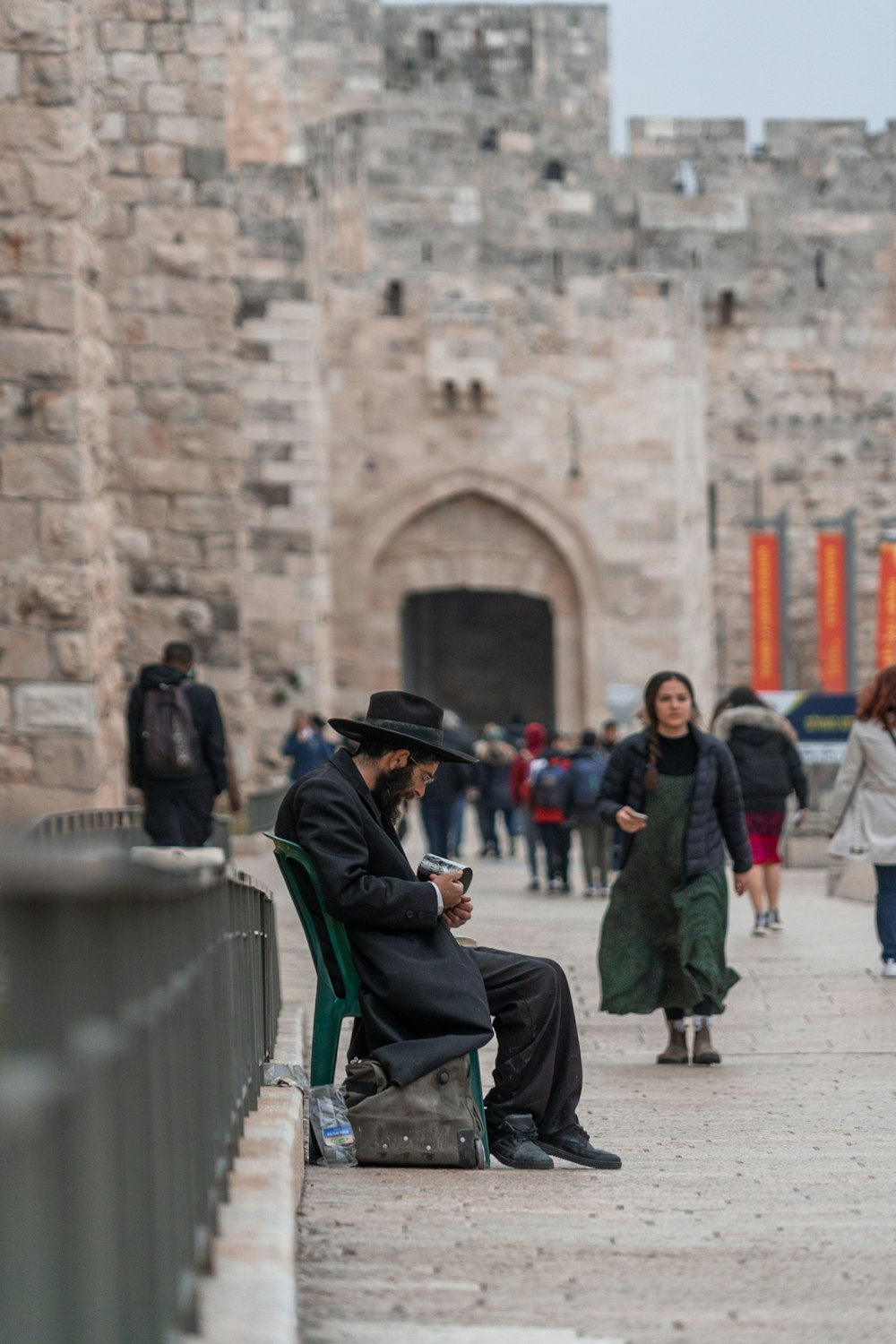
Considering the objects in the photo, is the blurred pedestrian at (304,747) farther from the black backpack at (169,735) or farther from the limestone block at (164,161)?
the black backpack at (169,735)

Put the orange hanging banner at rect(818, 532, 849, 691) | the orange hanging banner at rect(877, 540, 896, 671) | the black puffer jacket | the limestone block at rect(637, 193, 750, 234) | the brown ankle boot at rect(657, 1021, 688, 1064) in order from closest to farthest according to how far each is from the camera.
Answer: the black puffer jacket < the brown ankle boot at rect(657, 1021, 688, 1064) < the orange hanging banner at rect(877, 540, 896, 671) < the orange hanging banner at rect(818, 532, 849, 691) < the limestone block at rect(637, 193, 750, 234)

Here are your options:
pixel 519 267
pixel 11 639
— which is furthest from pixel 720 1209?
pixel 519 267

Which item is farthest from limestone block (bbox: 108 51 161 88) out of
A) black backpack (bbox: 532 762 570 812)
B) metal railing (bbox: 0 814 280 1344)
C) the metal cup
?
metal railing (bbox: 0 814 280 1344)

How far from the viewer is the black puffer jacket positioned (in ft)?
24.1

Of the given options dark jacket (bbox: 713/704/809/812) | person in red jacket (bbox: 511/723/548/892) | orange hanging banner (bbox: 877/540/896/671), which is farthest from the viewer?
orange hanging banner (bbox: 877/540/896/671)

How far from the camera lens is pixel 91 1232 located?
2.07 meters

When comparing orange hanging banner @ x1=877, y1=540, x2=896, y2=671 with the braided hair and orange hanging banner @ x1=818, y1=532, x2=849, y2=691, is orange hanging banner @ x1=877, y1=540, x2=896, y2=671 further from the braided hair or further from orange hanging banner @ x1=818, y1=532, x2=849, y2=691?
the braided hair

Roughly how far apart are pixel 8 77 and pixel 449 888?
5933 millimetres

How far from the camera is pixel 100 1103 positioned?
213 centimetres

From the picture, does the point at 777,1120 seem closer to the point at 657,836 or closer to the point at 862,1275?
the point at 657,836

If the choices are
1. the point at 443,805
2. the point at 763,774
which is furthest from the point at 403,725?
the point at 443,805

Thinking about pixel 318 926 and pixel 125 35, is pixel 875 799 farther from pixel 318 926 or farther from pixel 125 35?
pixel 125 35

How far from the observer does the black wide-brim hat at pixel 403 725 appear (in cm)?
527

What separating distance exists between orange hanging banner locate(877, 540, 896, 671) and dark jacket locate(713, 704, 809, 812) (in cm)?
930
